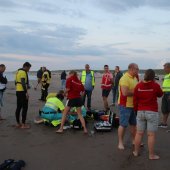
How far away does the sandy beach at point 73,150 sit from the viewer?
6527 mm

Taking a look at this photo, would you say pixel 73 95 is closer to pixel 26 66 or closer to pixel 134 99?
pixel 26 66

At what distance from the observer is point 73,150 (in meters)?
7.57

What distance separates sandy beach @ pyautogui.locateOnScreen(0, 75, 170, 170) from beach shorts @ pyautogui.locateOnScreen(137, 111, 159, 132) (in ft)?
2.00

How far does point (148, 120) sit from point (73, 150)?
176cm

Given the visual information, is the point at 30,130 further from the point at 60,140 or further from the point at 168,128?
the point at 168,128

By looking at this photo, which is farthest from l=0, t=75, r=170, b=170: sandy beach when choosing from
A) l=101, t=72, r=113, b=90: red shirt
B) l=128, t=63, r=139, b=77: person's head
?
l=101, t=72, r=113, b=90: red shirt

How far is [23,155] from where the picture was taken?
7.14m

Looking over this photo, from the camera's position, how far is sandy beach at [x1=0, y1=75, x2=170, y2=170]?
6.53 metres

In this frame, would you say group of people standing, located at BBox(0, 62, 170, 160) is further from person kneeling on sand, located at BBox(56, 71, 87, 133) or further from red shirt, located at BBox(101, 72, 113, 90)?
red shirt, located at BBox(101, 72, 113, 90)

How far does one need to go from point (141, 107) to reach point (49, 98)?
406 cm

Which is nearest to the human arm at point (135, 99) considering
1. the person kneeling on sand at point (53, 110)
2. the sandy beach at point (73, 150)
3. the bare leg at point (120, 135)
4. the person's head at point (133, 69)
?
the person's head at point (133, 69)

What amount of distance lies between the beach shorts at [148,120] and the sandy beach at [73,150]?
2.00 ft

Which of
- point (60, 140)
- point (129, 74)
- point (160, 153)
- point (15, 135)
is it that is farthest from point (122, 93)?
point (15, 135)

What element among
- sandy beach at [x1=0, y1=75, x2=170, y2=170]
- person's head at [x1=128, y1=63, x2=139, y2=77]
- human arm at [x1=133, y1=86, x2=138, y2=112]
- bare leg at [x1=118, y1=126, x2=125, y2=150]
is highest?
person's head at [x1=128, y1=63, x2=139, y2=77]
